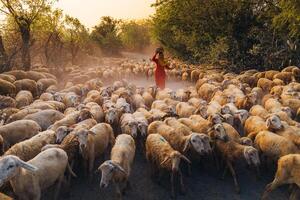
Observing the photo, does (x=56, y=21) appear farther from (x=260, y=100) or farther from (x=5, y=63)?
(x=260, y=100)

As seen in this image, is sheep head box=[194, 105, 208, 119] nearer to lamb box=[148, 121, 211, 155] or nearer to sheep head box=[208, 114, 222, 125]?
sheep head box=[208, 114, 222, 125]

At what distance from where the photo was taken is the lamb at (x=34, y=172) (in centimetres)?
717

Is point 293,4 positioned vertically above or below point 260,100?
above

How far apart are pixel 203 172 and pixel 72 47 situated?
2892cm

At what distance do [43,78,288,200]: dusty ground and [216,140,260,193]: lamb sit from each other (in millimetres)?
332

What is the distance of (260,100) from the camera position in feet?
53.0

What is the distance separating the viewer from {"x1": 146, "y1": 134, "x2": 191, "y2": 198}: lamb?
8.96 m

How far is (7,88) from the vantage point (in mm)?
18203

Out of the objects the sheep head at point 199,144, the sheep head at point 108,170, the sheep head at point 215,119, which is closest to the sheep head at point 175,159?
the sheep head at point 199,144

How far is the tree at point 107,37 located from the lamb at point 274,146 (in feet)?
160

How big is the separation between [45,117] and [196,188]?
5.49m

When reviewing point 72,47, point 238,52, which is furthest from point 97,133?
point 72,47

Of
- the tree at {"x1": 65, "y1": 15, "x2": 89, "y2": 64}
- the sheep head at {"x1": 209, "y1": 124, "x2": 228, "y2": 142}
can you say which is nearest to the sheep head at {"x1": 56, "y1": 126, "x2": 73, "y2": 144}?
the sheep head at {"x1": 209, "y1": 124, "x2": 228, "y2": 142}

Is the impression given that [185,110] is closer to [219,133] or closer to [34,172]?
[219,133]
